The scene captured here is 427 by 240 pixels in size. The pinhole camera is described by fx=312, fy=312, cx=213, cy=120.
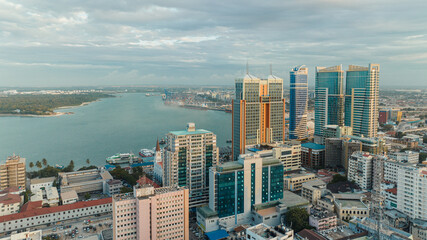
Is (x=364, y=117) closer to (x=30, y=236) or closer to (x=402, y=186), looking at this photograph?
(x=402, y=186)

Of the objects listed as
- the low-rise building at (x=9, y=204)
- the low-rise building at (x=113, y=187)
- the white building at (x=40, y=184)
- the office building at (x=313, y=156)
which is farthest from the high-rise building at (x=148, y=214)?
the office building at (x=313, y=156)

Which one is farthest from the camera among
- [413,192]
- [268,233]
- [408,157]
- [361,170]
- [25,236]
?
[408,157]

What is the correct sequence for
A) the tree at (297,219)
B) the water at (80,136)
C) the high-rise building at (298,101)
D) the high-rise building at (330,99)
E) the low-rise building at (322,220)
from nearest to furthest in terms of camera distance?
the low-rise building at (322,220) → the tree at (297,219) → the water at (80,136) → the high-rise building at (330,99) → the high-rise building at (298,101)

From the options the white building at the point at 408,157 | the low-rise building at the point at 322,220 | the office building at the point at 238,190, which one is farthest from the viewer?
the white building at the point at 408,157

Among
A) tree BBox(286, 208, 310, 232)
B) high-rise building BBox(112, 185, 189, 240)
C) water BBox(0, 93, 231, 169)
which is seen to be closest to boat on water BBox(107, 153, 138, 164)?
water BBox(0, 93, 231, 169)

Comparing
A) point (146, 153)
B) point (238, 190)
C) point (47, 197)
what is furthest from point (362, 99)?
point (47, 197)

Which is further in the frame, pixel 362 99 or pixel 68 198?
pixel 362 99

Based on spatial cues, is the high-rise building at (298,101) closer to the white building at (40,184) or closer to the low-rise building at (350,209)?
the low-rise building at (350,209)

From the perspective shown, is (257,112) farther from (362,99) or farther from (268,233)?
(268,233)
